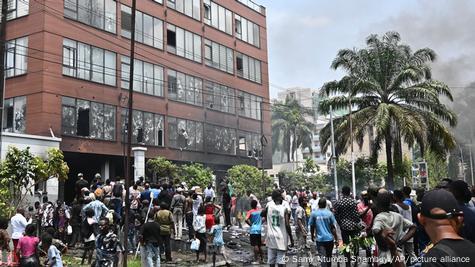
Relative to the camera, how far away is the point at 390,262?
22.0 feet

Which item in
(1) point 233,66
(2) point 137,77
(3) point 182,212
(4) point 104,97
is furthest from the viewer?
(1) point 233,66

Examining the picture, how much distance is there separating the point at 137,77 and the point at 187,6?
324 inches

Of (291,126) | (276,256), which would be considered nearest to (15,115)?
(276,256)

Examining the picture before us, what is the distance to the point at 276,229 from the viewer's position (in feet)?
30.8

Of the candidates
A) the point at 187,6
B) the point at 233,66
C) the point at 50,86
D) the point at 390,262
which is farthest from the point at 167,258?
the point at 233,66

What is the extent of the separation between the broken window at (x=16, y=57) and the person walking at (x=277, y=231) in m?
21.7

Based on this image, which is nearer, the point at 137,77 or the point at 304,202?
the point at 304,202

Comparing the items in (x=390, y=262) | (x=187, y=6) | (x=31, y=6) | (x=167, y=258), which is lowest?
(x=167, y=258)

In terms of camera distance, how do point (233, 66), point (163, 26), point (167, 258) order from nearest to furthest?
1. point (167, 258)
2. point (163, 26)
3. point (233, 66)

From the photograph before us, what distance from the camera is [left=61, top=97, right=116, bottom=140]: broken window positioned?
2698 cm

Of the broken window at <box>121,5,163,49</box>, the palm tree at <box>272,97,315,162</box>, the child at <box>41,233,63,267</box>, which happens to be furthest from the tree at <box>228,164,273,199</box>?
the palm tree at <box>272,97,315,162</box>

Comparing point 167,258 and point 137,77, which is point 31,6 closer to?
point 137,77

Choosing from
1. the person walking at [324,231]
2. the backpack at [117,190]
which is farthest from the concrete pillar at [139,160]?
the person walking at [324,231]

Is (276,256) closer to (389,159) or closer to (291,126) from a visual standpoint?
(389,159)
